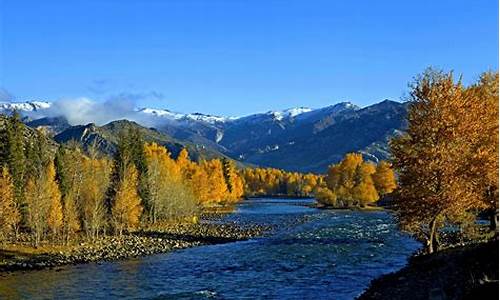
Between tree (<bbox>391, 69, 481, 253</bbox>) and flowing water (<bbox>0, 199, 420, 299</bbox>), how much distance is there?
26.8 feet

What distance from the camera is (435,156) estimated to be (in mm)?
35375

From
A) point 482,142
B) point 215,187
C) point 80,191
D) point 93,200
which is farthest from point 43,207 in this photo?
point 215,187

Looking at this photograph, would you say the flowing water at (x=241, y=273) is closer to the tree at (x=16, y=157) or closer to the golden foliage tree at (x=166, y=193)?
the tree at (x=16, y=157)

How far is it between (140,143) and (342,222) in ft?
138

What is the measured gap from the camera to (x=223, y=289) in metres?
43.7

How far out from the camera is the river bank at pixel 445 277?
22.7 metres

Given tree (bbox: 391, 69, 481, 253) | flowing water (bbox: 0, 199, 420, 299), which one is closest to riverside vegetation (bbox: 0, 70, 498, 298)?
tree (bbox: 391, 69, 481, 253)

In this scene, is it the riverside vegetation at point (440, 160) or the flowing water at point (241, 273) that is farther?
the flowing water at point (241, 273)

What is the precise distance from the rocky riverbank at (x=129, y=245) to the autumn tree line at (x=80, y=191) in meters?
3.75

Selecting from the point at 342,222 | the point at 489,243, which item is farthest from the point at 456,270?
the point at 342,222

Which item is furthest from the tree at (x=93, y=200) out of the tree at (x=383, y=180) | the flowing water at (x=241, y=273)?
the tree at (x=383, y=180)

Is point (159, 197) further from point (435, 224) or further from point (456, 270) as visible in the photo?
point (456, 270)

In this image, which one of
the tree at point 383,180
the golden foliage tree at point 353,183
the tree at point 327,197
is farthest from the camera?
the tree at point 327,197

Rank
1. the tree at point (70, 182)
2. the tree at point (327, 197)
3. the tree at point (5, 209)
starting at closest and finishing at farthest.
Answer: the tree at point (5, 209) → the tree at point (70, 182) → the tree at point (327, 197)
